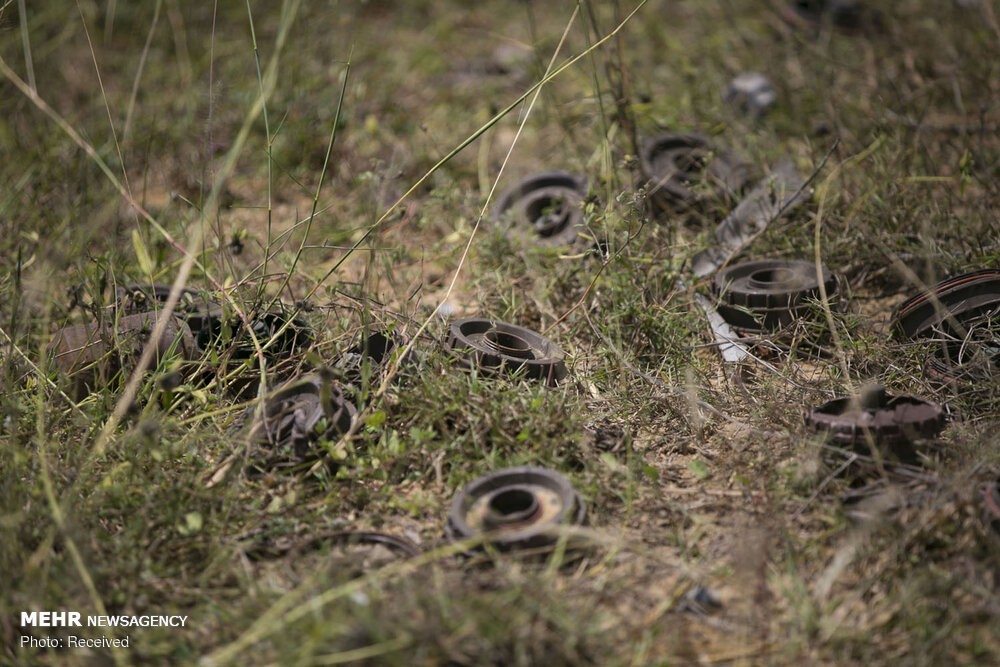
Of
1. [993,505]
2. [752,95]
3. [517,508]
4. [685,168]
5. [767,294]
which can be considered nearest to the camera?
[993,505]

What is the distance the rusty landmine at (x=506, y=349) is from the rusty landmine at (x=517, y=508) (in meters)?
0.41

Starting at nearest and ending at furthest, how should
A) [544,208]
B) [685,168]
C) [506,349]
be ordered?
[506,349], [544,208], [685,168]

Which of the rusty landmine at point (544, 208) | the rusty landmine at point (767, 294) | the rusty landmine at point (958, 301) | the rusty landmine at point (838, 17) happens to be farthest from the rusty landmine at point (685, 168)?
the rusty landmine at point (838, 17)

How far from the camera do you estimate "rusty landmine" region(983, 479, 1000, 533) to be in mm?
1855

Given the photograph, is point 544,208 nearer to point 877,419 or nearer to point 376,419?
point 376,419

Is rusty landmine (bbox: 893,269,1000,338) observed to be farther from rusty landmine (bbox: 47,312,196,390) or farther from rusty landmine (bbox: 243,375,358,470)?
rusty landmine (bbox: 47,312,196,390)

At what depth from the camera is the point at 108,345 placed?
2.50m

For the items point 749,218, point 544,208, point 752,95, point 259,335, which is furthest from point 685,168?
point 259,335

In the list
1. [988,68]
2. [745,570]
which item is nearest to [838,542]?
[745,570]

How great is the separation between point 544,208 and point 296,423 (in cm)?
166

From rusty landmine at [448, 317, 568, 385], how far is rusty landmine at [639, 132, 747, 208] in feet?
3.38

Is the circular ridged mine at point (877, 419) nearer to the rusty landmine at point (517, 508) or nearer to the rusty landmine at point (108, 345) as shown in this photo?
the rusty landmine at point (517, 508)

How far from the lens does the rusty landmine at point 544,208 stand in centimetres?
340

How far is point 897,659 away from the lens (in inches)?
66.2
